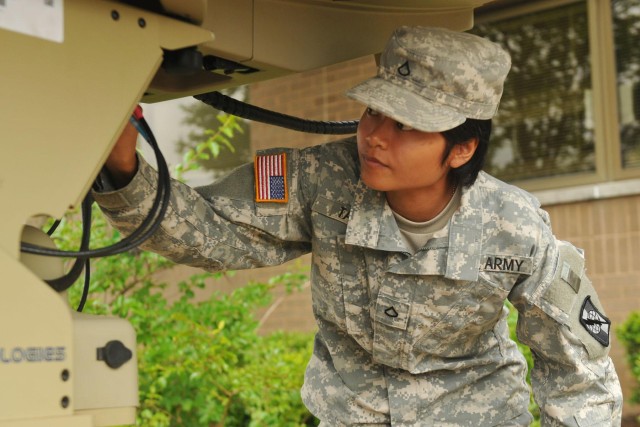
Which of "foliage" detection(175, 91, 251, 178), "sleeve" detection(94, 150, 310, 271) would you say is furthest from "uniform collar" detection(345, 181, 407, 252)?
"foliage" detection(175, 91, 251, 178)

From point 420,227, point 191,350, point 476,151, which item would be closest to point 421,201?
point 420,227

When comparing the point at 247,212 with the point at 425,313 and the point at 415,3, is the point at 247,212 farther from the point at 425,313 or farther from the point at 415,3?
the point at 415,3

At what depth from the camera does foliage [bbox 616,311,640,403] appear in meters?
5.52

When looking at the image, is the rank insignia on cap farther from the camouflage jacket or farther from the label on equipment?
the label on equipment

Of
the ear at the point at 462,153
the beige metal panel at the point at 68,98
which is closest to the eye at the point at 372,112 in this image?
the ear at the point at 462,153

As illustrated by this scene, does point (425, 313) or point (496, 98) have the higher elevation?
point (496, 98)

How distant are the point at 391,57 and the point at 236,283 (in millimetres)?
4820

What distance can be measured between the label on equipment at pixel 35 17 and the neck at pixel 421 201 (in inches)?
44.4

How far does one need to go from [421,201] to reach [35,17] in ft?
3.97

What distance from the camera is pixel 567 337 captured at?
2607 mm

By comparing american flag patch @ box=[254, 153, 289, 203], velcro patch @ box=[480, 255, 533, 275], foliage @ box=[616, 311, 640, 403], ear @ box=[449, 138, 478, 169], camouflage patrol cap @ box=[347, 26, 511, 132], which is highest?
camouflage patrol cap @ box=[347, 26, 511, 132]

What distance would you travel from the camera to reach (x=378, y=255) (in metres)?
2.59

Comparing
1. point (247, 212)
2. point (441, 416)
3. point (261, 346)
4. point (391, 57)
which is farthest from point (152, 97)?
point (261, 346)

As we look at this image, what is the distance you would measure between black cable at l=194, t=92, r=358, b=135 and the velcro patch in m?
0.53
